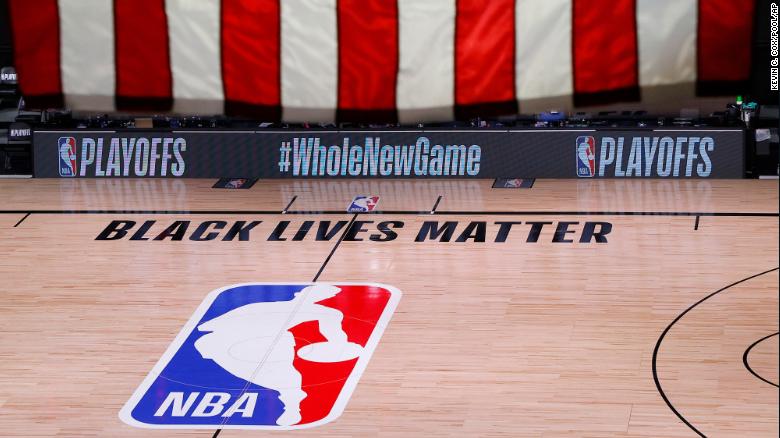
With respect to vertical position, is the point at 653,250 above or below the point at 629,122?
below

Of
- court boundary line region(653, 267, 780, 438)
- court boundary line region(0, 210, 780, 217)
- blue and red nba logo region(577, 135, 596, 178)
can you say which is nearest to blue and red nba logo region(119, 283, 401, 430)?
court boundary line region(653, 267, 780, 438)

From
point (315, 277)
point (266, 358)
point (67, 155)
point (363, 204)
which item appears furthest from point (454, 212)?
point (67, 155)

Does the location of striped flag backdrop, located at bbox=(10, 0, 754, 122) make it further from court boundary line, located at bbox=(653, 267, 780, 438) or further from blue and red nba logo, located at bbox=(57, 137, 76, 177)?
blue and red nba logo, located at bbox=(57, 137, 76, 177)

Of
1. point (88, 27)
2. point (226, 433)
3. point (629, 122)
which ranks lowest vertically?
point (226, 433)

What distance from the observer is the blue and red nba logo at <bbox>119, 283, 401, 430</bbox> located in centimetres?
752

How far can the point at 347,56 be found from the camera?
88.7 inches

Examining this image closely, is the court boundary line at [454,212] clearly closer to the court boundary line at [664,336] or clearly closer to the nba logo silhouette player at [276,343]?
the court boundary line at [664,336]

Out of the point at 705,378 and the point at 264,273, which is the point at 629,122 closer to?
the point at 264,273

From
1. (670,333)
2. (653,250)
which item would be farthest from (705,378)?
(653,250)

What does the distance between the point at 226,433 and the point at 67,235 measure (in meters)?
5.22

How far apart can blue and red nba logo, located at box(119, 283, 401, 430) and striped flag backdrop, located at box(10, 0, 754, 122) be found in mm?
5188

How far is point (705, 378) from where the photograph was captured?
25.9 feet

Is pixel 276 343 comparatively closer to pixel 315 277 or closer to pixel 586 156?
pixel 315 277

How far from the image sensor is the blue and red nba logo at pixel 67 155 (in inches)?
547
